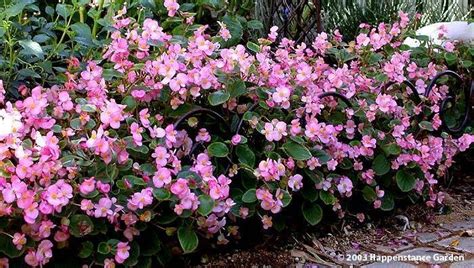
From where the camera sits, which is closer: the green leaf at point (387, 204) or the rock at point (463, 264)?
the rock at point (463, 264)

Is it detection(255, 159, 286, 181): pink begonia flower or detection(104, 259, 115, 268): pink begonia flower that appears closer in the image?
detection(104, 259, 115, 268): pink begonia flower

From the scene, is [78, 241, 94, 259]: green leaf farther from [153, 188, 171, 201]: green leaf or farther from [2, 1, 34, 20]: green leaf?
[2, 1, 34, 20]: green leaf

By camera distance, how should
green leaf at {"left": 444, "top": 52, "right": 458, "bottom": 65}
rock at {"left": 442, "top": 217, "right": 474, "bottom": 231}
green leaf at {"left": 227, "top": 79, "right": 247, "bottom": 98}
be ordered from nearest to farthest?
green leaf at {"left": 227, "top": 79, "right": 247, "bottom": 98}
rock at {"left": 442, "top": 217, "right": 474, "bottom": 231}
green leaf at {"left": 444, "top": 52, "right": 458, "bottom": 65}

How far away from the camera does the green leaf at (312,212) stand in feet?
5.96

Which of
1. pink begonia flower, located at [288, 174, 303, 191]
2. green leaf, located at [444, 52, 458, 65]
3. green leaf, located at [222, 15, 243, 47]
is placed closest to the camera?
pink begonia flower, located at [288, 174, 303, 191]

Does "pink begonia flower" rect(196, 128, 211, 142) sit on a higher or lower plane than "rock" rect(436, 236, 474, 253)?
higher

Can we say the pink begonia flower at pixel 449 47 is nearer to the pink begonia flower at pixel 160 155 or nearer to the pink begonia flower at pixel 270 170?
the pink begonia flower at pixel 270 170

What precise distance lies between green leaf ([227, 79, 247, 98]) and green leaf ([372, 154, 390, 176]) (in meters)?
0.49

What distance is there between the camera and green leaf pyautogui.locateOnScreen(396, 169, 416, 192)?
1.98 m

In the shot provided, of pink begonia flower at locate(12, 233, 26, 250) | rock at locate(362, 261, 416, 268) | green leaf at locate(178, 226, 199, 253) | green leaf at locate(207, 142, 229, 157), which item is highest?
green leaf at locate(207, 142, 229, 157)

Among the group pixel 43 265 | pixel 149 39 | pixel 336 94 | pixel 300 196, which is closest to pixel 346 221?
pixel 300 196

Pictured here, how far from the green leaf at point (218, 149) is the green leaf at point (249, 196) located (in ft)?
0.37

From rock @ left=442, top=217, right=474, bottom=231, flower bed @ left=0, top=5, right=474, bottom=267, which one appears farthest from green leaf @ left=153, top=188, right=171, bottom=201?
rock @ left=442, top=217, right=474, bottom=231

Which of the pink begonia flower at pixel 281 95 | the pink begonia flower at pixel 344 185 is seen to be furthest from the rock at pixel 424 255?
the pink begonia flower at pixel 281 95
